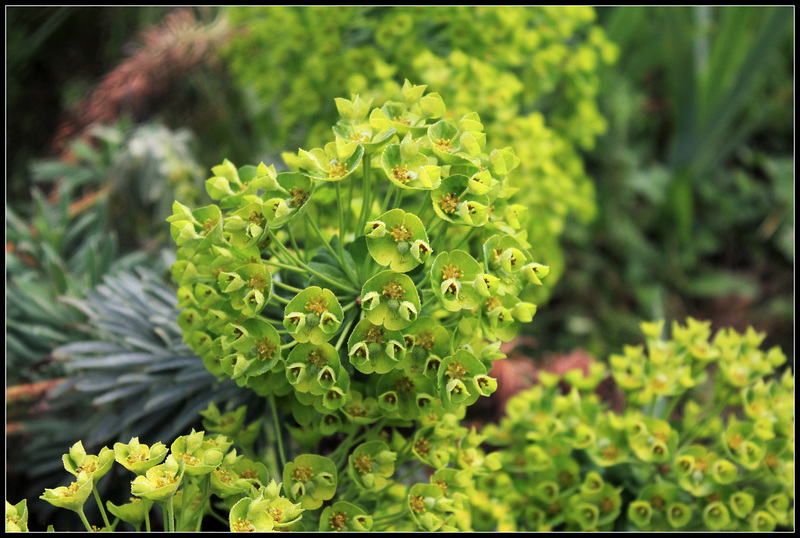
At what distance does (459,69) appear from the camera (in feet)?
4.17

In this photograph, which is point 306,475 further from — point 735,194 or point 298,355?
point 735,194

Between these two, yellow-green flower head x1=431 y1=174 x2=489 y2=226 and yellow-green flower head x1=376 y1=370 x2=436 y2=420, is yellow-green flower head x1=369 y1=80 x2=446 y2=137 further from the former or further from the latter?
yellow-green flower head x1=376 y1=370 x2=436 y2=420

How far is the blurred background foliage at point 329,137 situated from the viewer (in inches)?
42.2

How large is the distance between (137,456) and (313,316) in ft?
0.72

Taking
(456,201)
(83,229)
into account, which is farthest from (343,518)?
(83,229)

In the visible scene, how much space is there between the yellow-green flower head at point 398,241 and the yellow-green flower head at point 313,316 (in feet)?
0.22

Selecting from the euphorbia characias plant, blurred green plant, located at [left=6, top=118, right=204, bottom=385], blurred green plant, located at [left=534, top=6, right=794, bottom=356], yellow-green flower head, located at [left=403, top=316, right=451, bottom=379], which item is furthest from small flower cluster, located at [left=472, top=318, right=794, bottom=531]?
blurred green plant, located at [left=534, top=6, right=794, bottom=356]

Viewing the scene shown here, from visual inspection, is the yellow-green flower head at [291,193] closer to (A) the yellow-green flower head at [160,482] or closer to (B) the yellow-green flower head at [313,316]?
(B) the yellow-green flower head at [313,316]

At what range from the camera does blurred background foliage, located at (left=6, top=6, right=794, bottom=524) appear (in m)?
1.07

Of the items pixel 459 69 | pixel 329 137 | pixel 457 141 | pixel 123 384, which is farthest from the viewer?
pixel 329 137

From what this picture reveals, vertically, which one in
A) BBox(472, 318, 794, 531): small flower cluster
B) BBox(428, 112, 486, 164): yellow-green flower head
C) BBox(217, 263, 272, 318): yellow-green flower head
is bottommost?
BBox(472, 318, 794, 531): small flower cluster

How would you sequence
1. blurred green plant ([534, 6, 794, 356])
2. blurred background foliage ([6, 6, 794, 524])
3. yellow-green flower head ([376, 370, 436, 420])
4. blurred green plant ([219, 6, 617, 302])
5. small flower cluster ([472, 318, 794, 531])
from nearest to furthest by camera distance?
yellow-green flower head ([376, 370, 436, 420]) < small flower cluster ([472, 318, 794, 531]) < blurred background foliage ([6, 6, 794, 524]) < blurred green plant ([219, 6, 617, 302]) < blurred green plant ([534, 6, 794, 356])

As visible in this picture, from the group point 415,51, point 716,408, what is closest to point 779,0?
point 415,51

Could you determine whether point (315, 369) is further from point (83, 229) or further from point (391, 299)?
point (83, 229)
